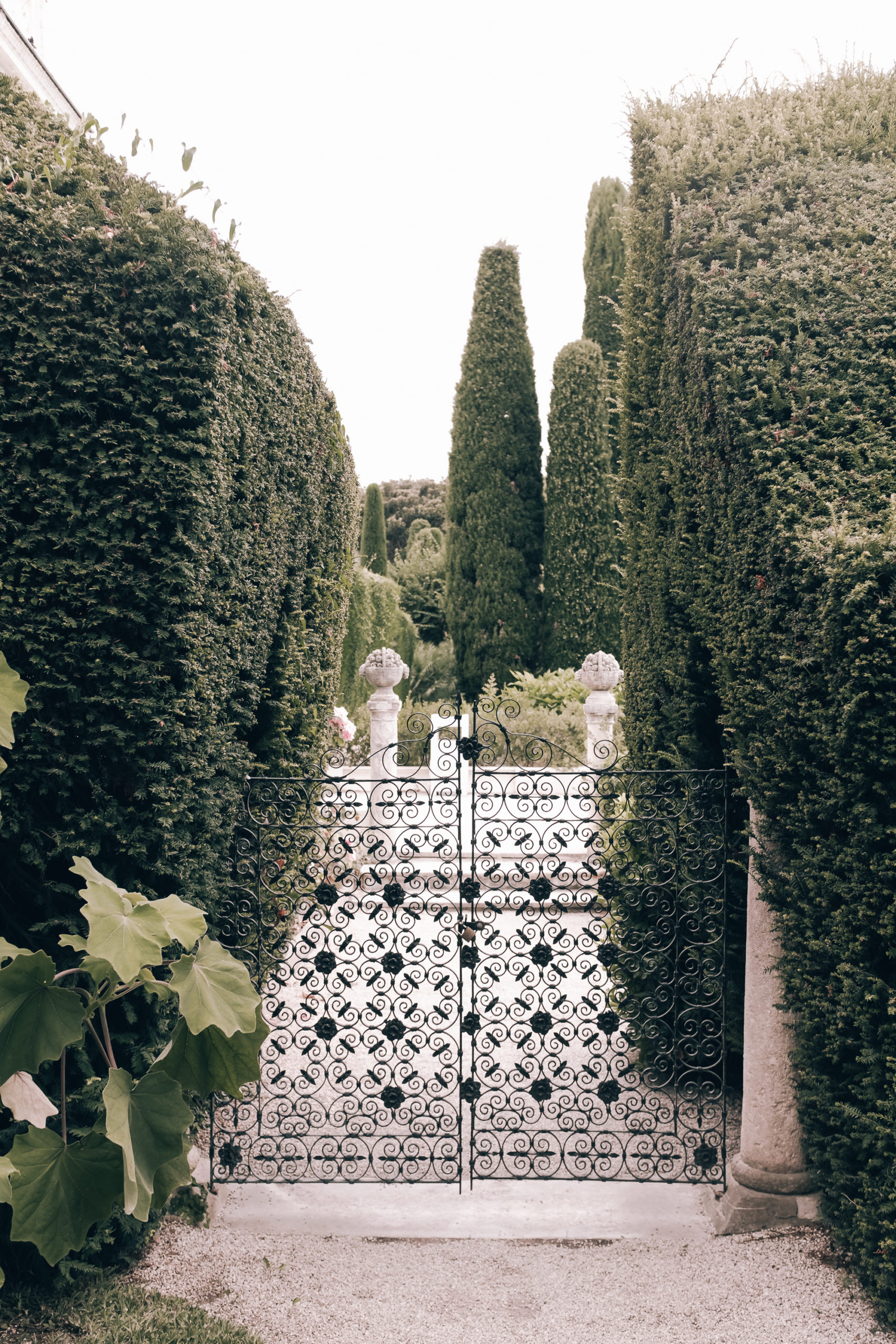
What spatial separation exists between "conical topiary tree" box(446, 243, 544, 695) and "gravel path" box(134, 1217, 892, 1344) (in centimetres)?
1401

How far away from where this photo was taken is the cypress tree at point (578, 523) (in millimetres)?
17156

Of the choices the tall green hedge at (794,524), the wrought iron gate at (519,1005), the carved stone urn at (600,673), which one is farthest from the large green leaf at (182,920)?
the carved stone urn at (600,673)

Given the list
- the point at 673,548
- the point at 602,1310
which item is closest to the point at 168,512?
the point at 673,548

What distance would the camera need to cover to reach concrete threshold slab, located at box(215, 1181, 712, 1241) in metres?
3.74

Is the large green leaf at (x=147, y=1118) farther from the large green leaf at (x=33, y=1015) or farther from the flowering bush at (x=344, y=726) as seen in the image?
the flowering bush at (x=344, y=726)

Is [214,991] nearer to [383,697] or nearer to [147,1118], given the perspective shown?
[147,1118]

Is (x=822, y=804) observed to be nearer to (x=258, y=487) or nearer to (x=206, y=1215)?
(x=258, y=487)

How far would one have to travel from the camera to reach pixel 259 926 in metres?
3.96

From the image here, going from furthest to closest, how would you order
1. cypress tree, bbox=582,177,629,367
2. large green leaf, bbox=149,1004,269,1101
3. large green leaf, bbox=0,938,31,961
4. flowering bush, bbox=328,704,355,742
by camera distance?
cypress tree, bbox=582,177,629,367 < flowering bush, bbox=328,704,355,742 < large green leaf, bbox=149,1004,269,1101 < large green leaf, bbox=0,938,31,961

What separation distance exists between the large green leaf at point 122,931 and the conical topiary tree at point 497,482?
15.8m

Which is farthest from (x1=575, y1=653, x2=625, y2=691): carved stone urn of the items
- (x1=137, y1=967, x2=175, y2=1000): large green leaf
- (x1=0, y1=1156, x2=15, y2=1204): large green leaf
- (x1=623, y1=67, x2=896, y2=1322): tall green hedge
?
(x1=0, y1=1156, x2=15, y2=1204): large green leaf

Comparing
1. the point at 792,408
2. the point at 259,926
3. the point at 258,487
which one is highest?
the point at 792,408

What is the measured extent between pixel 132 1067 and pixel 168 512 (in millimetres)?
2060

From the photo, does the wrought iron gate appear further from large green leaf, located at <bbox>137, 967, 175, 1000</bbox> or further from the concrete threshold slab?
large green leaf, located at <bbox>137, 967, 175, 1000</bbox>
